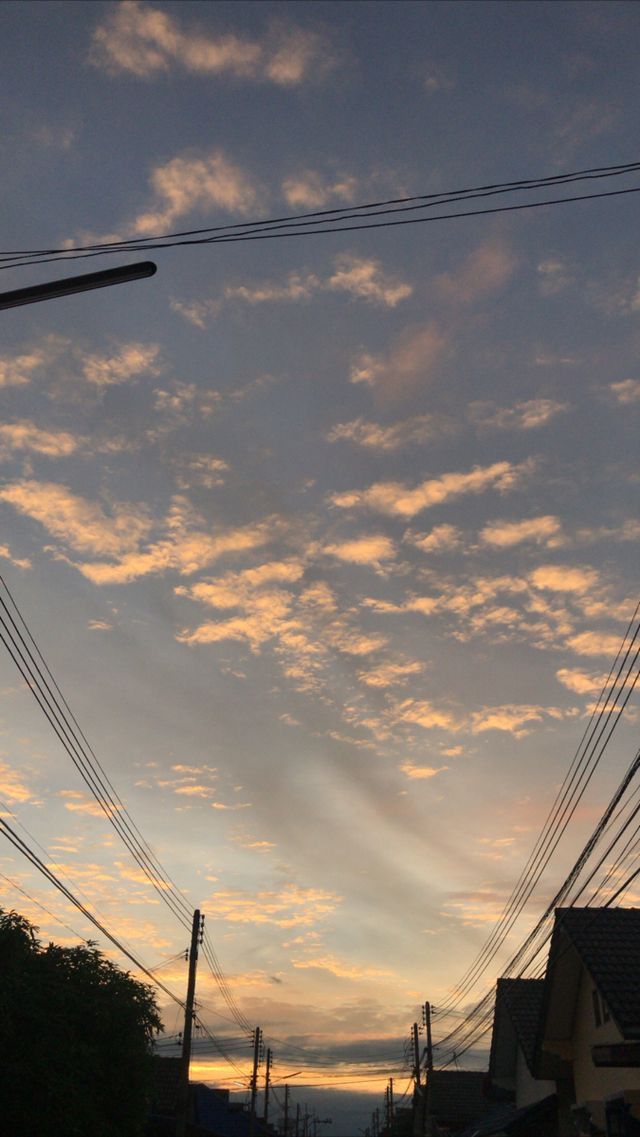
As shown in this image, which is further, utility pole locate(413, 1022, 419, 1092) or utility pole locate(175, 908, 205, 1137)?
utility pole locate(413, 1022, 419, 1092)

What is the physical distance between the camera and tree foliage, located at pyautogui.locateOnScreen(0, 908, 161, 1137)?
24.1m

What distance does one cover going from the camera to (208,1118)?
227ft

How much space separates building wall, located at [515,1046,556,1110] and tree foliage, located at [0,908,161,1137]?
12496 millimetres

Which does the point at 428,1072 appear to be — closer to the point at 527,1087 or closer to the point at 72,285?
the point at 527,1087

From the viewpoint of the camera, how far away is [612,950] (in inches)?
816

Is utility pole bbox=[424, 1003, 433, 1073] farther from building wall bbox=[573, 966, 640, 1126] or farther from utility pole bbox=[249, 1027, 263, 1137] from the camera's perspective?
building wall bbox=[573, 966, 640, 1126]

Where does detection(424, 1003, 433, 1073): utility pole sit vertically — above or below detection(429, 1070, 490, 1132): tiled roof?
above

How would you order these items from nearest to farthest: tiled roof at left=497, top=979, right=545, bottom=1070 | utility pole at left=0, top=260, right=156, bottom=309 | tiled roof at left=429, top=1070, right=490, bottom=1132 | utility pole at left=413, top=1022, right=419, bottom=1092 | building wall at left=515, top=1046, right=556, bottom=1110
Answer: utility pole at left=0, top=260, right=156, bottom=309, building wall at left=515, top=1046, right=556, bottom=1110, tiled roof at left=497, top=979, right=545, bottom=1070, tiled roof at left=429, top=1070, right=490, bottom=1132, utility pole at left=413, top=1022, right=419, bottom=1092

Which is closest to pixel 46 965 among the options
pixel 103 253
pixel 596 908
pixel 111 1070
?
pixel 111 1070

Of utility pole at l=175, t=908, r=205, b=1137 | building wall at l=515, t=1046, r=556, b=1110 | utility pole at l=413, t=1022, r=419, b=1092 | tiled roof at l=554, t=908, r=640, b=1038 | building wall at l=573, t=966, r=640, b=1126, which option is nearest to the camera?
tiled roof at l=554, t=908, r=640, b=1038

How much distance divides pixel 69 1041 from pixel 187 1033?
12516mm

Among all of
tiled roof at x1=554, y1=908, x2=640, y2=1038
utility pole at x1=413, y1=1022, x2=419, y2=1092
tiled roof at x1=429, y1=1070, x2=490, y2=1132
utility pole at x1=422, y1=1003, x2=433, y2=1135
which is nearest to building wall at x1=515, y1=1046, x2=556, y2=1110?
tiled roof at x1=554, y1=908, x2=640, y2=1038

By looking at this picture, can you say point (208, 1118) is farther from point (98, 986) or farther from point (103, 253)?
point (103, 253)

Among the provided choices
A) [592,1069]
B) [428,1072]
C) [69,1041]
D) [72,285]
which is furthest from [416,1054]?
[72,285]
